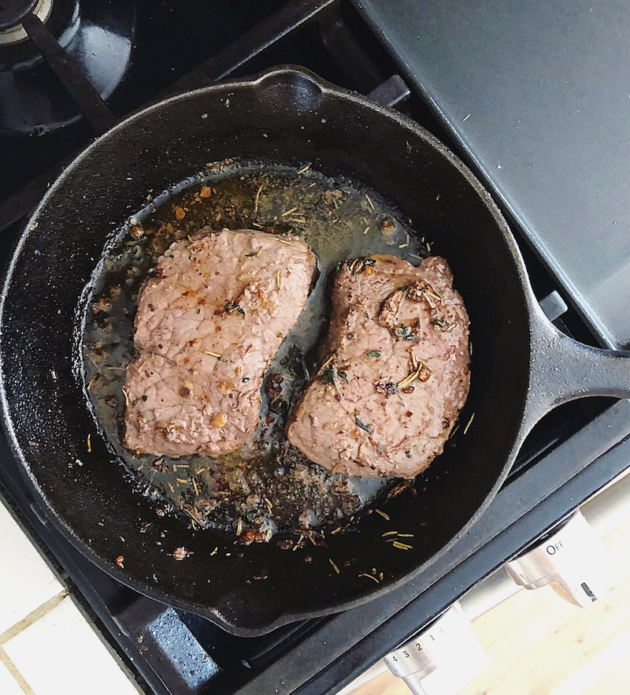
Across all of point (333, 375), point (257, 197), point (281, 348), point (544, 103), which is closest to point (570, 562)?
point (333, 375)

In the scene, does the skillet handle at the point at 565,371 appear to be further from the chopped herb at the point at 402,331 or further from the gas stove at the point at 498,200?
the chopped herb at the point at 402,331

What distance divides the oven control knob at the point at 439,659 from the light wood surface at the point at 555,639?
18.1 inches

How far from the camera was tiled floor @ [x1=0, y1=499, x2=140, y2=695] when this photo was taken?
62.4 inches

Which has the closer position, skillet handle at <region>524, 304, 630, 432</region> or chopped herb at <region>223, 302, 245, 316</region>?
skillet handle at <region>524, 304, 630, 432</region>

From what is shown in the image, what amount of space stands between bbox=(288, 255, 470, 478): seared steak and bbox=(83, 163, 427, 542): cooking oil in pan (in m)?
0.12

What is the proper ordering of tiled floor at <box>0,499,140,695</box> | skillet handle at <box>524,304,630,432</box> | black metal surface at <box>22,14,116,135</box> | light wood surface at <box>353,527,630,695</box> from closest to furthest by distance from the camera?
1. skillet handle at <box>524,304,630,432</box>
2. black metal surface at <box>22,14,116,135</box>
3. tiled floor at <box>0,499,140,695</box>
4. light wood surface at <box>353,527,630,695</box>

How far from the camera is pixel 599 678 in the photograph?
199cm

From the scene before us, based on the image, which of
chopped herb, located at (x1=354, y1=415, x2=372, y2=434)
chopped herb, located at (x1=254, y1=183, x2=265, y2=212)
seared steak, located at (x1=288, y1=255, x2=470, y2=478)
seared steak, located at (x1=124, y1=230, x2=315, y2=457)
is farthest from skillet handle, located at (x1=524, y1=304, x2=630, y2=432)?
chopped herb, located at (x1=254, y1=183, x2=265, y2=212)

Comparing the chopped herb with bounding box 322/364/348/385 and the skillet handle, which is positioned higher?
the chopped herb with bounding box 322/364/348/385

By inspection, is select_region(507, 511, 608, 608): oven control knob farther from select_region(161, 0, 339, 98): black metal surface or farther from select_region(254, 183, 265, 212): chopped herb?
select_region(161, 0, 339, 98): black metal surface

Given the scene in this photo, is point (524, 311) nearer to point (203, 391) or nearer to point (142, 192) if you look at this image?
point (203, 391)

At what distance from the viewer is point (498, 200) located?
1.45 meters

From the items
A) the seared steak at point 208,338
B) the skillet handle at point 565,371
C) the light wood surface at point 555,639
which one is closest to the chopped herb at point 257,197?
the seared steak at point 208,338

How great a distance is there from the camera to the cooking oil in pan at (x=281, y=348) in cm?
160
